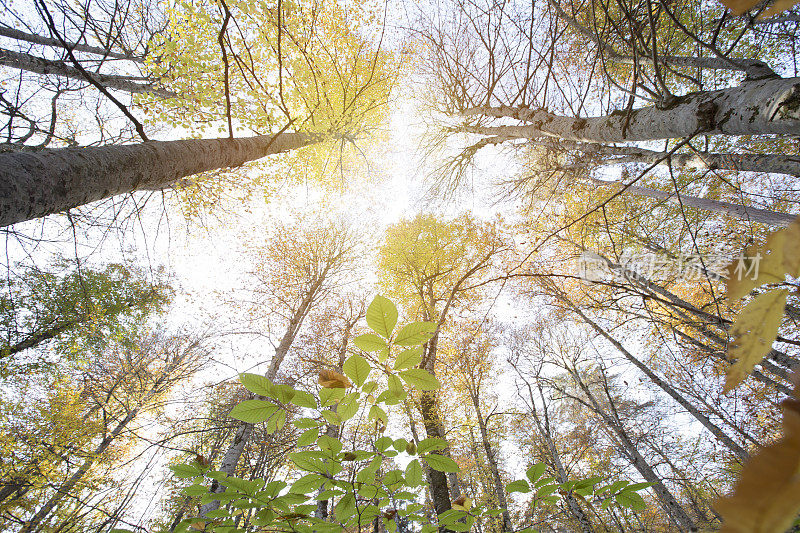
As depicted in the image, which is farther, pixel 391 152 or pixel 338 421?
pixel 391 152

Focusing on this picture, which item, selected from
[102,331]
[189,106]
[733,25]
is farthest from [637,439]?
[102,331]

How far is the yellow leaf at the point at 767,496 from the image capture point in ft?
0.66

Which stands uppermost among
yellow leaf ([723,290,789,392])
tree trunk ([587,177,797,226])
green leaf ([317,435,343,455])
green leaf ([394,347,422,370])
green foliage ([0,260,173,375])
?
green foliage ([0,260,173,375])

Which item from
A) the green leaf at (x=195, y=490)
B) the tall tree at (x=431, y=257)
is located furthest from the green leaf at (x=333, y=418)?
the tall tree at (x=431, y=257)

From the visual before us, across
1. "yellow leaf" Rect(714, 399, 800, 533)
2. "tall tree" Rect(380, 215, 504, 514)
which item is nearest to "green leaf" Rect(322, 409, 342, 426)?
"yellow leaf" Rect(714, 399, 800, 533)

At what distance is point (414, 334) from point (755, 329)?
635 millimetres

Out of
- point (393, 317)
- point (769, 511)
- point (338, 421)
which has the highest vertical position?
point (393, 317)

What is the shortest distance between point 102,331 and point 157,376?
3962mm

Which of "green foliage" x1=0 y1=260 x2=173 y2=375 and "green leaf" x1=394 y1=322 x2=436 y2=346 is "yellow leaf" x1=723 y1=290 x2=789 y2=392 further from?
"green foliage" x1=0 y1=260 x2=173 y2=375

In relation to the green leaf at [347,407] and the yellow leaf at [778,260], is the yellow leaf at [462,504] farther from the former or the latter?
the yellow leaf at [778,260]

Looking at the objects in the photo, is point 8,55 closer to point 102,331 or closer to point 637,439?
point 102,331

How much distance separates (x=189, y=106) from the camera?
407 centimetres

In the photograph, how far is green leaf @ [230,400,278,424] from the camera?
88cm

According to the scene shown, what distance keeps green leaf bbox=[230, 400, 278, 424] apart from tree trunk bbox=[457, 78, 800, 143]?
2.38 meters
